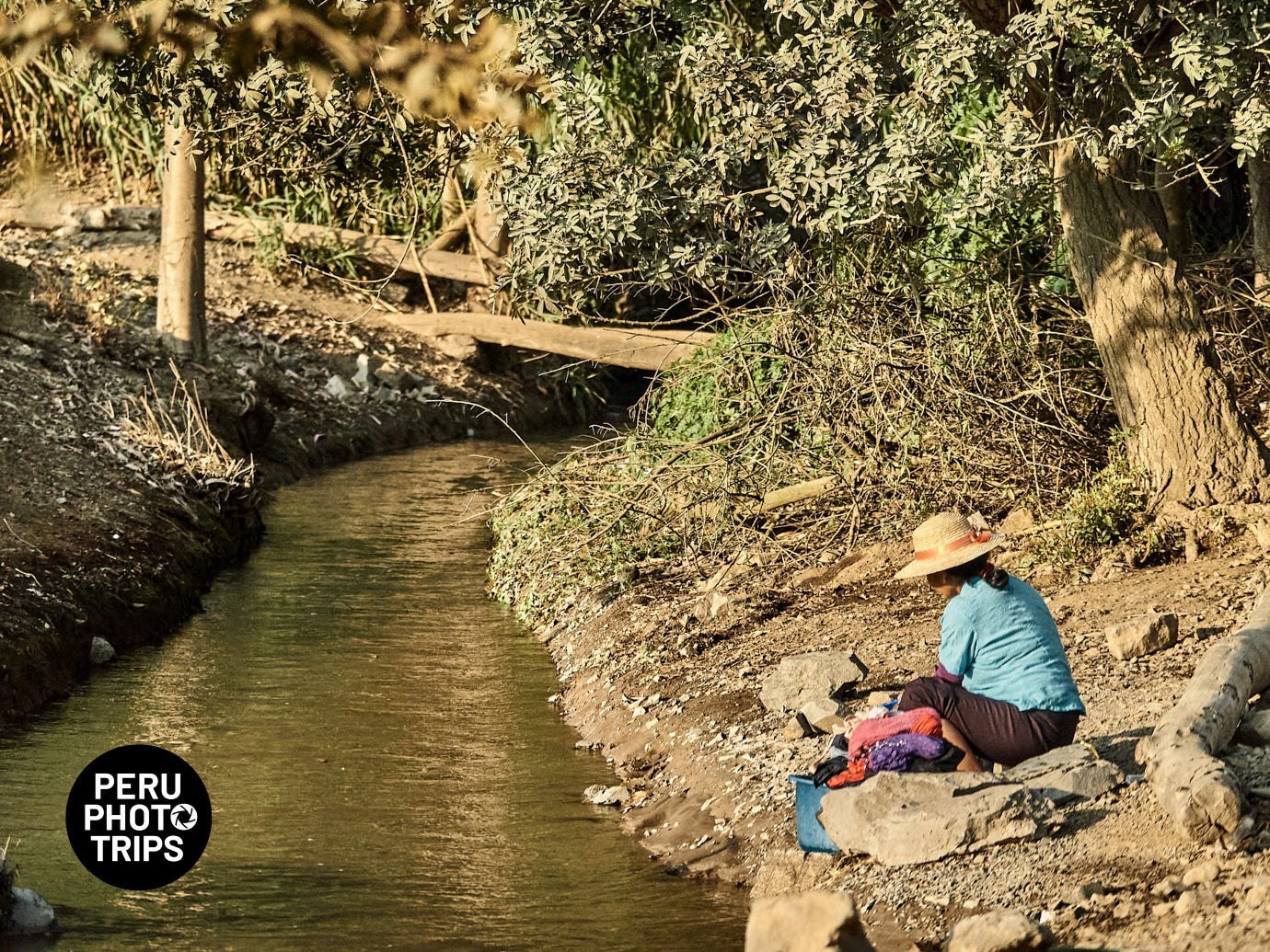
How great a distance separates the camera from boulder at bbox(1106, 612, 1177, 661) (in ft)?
26.5

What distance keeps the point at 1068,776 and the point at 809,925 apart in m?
1.73

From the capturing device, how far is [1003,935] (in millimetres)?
4996

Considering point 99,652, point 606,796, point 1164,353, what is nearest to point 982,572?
point 606,796

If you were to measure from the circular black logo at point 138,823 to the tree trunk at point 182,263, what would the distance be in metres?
10.9

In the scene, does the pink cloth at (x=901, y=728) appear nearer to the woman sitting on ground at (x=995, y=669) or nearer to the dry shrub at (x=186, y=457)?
the woman sitting on ground at (x=995, y=669)

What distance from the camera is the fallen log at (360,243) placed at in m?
23.1

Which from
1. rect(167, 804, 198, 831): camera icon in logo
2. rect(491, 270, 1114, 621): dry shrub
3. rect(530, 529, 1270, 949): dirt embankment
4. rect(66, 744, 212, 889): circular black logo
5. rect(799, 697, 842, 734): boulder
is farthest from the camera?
rect(491, 270, 1114, 621): dry shrub

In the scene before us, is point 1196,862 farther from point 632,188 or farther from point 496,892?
point 632,188

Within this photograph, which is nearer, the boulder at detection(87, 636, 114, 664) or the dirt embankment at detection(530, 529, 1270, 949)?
the dirt embankment at detection(530, 529, 1270, 949)

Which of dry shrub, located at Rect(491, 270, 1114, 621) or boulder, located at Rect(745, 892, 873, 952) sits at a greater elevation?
dry shrub, located at Rect(491, 270, 1114, 621)

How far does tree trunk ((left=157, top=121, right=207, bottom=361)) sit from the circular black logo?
10.9 metres

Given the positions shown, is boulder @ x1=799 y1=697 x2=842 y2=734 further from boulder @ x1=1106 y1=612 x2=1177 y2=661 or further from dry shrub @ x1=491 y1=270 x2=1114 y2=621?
dry shrub @ x1=491 y1=270 x2=1114 y2=621

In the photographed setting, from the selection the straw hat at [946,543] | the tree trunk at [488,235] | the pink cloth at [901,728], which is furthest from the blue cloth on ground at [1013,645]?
the tree trunk at [488,235]

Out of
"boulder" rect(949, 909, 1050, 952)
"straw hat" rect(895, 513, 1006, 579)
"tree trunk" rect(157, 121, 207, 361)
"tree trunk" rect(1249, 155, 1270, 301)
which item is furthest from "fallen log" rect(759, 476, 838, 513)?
"tree trunk" rect(157, 121, 207, 361)
